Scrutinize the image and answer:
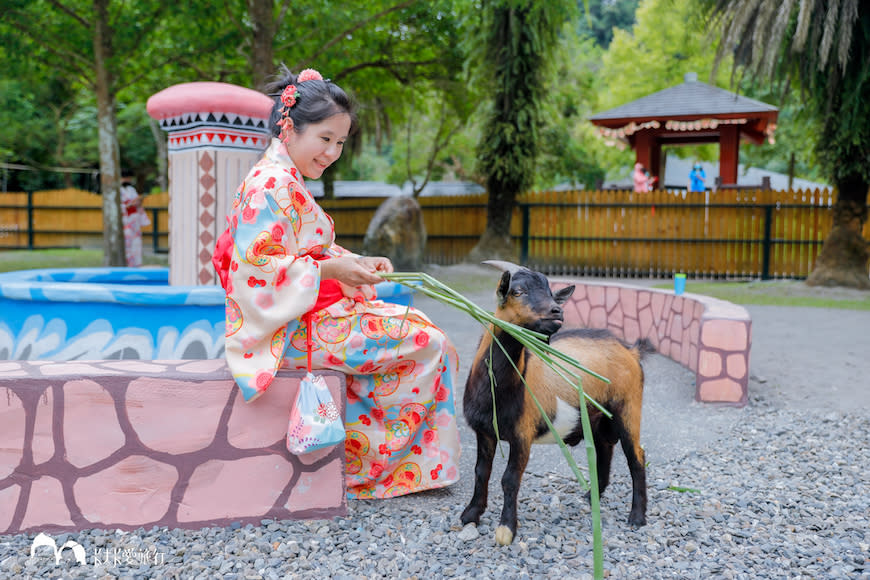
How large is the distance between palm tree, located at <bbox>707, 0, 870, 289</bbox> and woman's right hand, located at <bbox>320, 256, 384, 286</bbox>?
34.6 feet

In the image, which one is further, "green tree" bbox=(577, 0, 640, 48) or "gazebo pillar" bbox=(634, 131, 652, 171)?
"green tree" bbox=(577, 0, 640, 48)

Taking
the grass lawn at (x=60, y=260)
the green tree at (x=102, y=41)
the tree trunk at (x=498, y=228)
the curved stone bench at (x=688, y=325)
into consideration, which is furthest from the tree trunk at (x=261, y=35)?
the tree trunk at (x=498, y=228)

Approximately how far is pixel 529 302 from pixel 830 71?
1138 centimetres

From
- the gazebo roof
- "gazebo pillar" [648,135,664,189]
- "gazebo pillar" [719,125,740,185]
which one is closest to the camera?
the gazebo roof

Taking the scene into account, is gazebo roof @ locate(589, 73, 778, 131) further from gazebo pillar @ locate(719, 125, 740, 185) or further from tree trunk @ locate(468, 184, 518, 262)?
tree trunk @ locate(468, 184, 518, 262)

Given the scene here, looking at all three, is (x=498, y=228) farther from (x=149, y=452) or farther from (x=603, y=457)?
(x=149, y=452)

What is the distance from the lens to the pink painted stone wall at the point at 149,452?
2.67m

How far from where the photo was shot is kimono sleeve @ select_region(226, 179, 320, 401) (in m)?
2.69

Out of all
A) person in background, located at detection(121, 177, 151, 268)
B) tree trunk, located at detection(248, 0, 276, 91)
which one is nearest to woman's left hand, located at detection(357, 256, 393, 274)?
tree trunk, located at detection(248, 0, 276, 91)

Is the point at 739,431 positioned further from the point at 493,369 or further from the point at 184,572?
the point at 184,572

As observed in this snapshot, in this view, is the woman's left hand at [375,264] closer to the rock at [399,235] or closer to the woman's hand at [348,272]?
the woman's hand at [348,272]

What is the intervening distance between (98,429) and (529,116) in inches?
524

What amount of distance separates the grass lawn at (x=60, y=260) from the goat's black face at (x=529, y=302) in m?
14.0

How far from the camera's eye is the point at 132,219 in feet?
43.6
